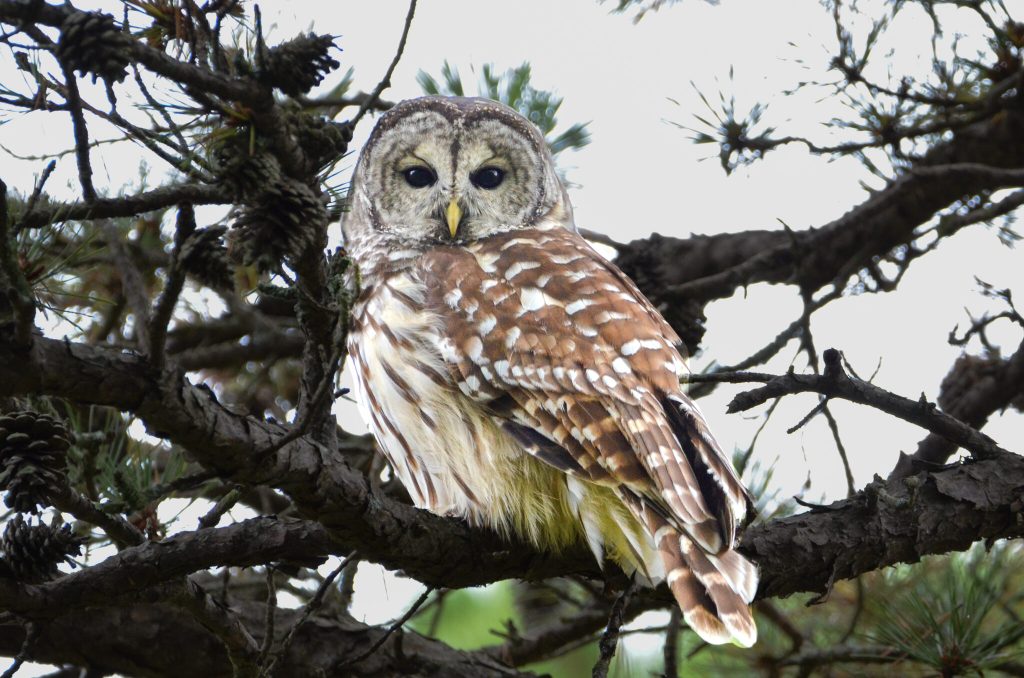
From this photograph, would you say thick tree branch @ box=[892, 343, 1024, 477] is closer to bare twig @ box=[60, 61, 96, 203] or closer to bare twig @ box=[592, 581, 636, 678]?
bare twig @ box=[592, 581, 636, 678]

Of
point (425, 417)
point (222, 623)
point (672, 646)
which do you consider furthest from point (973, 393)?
point (222, 623)

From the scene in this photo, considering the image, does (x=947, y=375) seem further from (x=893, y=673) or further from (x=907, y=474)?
(x=893, y=673)

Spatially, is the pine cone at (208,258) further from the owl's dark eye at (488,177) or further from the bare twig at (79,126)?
the owl's dark eye at (488,177)

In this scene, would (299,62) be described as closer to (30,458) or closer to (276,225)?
(276,225)

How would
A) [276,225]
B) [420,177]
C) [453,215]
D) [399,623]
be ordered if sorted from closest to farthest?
1. [276,225]
2. [399,623]
3. [453,215]
4. [420,177]

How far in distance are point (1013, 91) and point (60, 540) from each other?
11.3 ft

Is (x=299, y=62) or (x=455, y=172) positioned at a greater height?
(x=455, y=172)

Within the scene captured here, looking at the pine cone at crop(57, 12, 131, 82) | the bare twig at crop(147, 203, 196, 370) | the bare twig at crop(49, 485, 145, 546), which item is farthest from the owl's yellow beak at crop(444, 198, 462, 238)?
the bare twig at crop(147, 203, 196, 370)

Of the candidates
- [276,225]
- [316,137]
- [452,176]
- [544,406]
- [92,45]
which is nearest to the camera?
[92,45]

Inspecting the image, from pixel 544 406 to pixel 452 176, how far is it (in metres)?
1.32

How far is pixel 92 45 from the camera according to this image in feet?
6.38

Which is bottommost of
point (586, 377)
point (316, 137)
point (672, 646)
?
point (672, 646)

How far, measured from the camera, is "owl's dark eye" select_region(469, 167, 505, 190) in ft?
12.7

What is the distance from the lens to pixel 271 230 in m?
2.20
